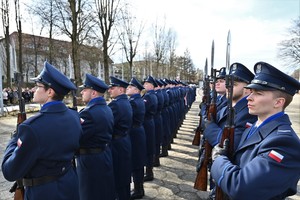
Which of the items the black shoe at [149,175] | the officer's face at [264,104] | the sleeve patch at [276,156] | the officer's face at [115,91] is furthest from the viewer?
the black shoe at [149,175]

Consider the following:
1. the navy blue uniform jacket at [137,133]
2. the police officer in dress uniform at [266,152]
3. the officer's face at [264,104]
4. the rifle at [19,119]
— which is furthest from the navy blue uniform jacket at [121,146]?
the officer's face at [264,104]

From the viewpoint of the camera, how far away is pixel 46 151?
2174mm

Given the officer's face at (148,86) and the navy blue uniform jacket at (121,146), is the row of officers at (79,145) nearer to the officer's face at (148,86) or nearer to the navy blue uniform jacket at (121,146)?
the navy blue uniform jacket at (121,146)

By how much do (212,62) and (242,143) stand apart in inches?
92.9

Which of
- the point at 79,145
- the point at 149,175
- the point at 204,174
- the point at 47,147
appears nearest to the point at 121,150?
the point at 79,145

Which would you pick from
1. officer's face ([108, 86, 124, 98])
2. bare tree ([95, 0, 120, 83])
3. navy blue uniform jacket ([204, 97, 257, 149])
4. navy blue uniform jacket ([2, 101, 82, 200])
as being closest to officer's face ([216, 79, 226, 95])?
navy blue uniform jacket ([204, 97, 257, 149])

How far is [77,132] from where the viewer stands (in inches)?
98.8

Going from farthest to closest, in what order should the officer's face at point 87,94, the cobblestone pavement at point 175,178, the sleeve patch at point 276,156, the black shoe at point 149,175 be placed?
the black shoe at point 149,175 → the cobblestone pavement at point 175,178 → the officer's face at point 87,94 → the sleeve patch at point 276,156

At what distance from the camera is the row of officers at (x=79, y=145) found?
2.16 meters

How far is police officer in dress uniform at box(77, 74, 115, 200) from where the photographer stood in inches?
129

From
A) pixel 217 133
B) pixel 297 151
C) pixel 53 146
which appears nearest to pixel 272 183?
pixel 297 151

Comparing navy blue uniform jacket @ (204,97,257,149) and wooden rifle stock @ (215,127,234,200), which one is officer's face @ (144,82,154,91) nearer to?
navy blue uniform jacket @ (204,97,257,149)

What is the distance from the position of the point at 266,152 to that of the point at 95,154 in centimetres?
228

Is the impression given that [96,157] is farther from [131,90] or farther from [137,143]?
[131,90]
